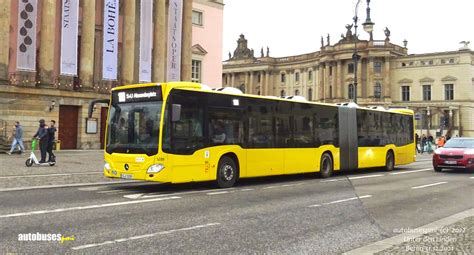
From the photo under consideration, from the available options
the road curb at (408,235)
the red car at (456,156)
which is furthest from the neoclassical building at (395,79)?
the road curb at (408,235)

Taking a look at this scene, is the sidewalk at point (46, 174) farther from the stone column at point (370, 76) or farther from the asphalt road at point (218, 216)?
the stone column at point (370, 76)

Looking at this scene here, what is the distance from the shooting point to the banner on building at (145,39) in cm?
3759

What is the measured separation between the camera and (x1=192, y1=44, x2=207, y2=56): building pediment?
153ft

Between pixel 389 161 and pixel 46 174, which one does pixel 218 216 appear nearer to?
pixel 46 174

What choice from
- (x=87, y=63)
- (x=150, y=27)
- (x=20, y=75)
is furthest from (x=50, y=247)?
(x=150, y=27)

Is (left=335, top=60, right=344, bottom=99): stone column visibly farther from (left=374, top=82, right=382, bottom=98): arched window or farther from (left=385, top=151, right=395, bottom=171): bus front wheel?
(left=385, top=151, right=395, bottom=171): bus front wheel

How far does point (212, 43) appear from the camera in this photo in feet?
160

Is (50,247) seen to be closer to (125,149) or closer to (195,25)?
(125,149)

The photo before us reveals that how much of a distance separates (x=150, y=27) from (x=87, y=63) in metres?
6.33

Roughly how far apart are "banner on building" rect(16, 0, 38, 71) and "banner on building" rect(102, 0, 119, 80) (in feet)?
16.4

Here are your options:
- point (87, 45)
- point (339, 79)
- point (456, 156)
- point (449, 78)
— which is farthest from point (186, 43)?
point (449, 78)

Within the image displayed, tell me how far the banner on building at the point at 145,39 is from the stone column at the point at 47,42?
703cm

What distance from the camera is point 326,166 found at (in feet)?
63.0

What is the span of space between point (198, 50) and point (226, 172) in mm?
33642
